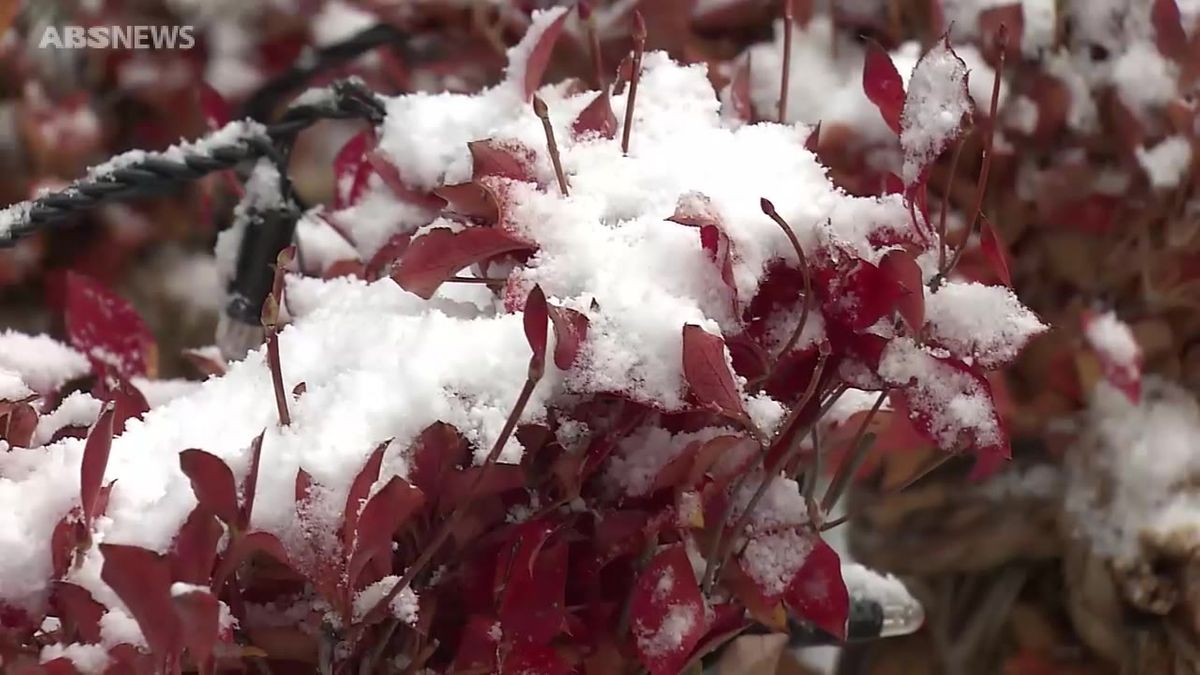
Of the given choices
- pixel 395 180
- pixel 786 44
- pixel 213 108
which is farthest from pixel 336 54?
pixel 786 44

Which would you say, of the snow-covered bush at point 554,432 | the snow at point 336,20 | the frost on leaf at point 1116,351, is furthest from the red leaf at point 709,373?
the snow at point 336,20

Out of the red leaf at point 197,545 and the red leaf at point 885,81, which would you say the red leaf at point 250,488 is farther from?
the red leaf at point 885,81

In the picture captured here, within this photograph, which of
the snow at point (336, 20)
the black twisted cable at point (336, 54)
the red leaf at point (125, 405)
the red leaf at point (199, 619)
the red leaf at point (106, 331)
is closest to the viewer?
the red leaf at point (199, 619)

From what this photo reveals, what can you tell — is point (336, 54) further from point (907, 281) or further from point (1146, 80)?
point (1146, 80)

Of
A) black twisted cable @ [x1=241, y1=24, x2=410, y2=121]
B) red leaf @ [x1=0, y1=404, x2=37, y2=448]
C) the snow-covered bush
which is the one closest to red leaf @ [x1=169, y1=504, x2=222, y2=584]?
the snow-covered bush

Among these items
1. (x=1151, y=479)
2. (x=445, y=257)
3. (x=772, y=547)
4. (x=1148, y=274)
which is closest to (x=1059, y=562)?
(x=1151, y=479)

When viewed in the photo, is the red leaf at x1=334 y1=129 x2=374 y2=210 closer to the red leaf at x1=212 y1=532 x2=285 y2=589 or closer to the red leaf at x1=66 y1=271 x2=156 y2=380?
the red leaf at x1=66 y1=271 x2=156 y2=380

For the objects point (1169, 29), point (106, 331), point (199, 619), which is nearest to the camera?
point (199, 619)
